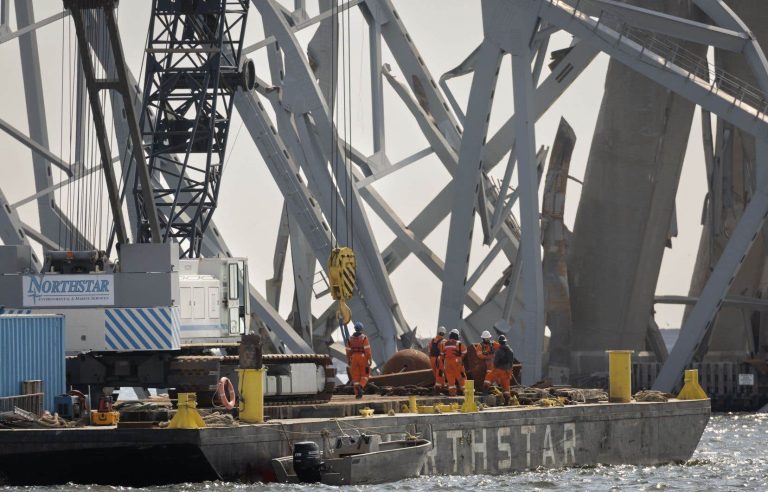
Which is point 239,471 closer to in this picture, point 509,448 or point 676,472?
point 509,448

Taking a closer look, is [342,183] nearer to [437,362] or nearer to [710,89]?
[710,89]

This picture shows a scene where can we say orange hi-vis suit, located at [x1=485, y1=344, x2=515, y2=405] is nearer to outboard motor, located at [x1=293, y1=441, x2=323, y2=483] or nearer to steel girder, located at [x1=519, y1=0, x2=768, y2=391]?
outboard motor, located at [x1=293, y1=441, x2=323, y2=483]

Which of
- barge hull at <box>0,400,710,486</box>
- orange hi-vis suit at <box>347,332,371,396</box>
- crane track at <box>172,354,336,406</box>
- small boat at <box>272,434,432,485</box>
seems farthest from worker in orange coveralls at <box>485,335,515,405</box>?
small boat at <box>272,434,432,485</box>

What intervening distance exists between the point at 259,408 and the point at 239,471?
54.1 inches

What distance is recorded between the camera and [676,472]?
43125 millimetres

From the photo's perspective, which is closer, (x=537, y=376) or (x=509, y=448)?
(x=509, y=448)

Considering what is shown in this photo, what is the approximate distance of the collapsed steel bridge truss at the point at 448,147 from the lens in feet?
199

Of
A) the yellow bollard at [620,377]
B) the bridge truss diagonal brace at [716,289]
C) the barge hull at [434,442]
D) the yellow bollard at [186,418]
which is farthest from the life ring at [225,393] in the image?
the bridge truss diagonal brace at [716,289]

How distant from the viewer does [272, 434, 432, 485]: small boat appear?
32500 millimetres

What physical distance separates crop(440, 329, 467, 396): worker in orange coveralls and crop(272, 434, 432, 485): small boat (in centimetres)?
572

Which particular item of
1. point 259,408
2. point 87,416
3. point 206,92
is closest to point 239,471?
point 259,408

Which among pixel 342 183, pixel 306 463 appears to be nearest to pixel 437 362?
pixel 306 463

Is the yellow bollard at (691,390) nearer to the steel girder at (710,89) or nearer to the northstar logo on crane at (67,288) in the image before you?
the steel girder at (710,89)

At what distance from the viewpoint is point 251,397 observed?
3294cm
